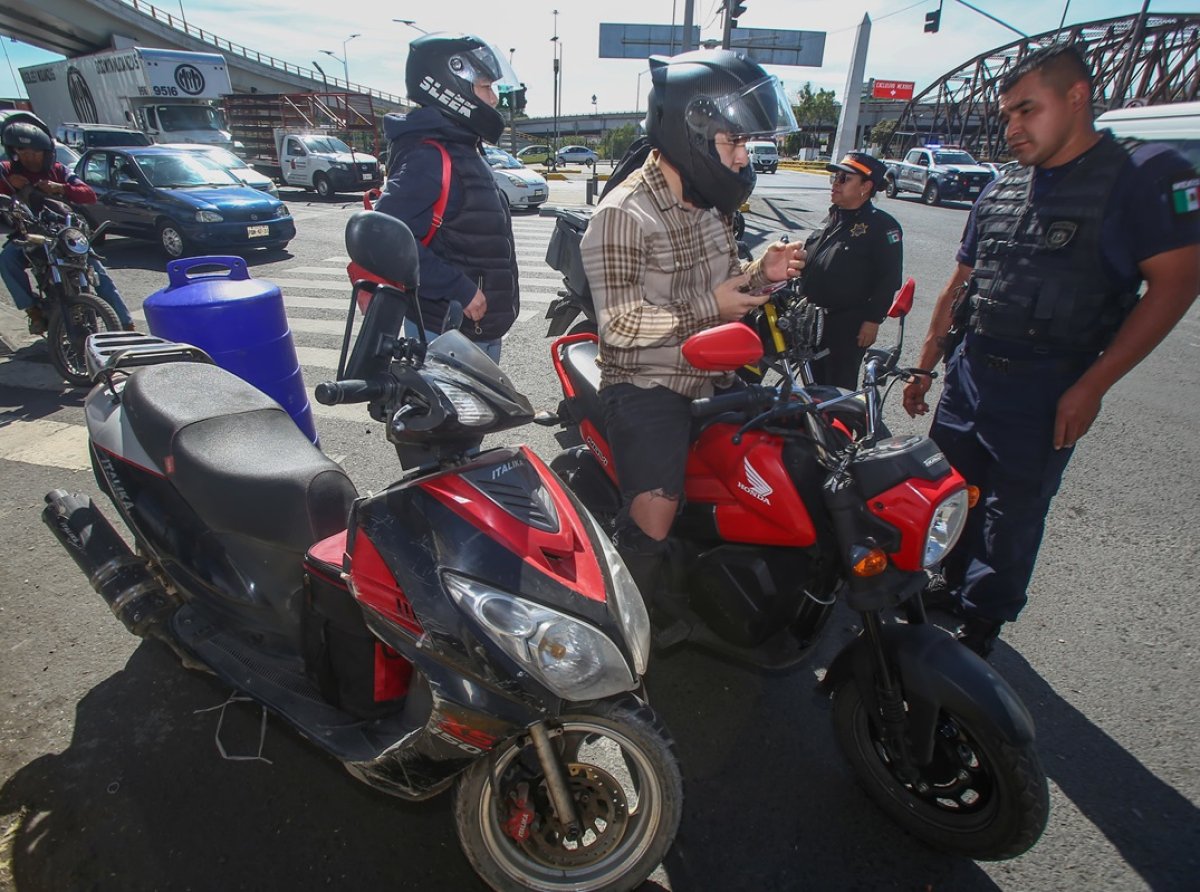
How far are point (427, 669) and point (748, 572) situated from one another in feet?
3.65

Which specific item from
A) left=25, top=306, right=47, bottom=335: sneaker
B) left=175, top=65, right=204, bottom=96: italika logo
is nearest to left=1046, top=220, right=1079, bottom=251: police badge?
left=25, top=306, right=47, bottom=335: sneaker

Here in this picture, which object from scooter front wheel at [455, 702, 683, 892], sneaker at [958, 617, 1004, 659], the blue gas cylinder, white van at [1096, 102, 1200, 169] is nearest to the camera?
scooter front wheel at [455, 702, 683, 892]

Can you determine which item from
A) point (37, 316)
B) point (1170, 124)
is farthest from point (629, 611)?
point (1170, 124)

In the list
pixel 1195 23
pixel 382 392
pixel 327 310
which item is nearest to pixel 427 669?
pixel 382 392

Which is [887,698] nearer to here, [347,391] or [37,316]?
[347,391]

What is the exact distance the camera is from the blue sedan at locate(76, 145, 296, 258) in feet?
33.4

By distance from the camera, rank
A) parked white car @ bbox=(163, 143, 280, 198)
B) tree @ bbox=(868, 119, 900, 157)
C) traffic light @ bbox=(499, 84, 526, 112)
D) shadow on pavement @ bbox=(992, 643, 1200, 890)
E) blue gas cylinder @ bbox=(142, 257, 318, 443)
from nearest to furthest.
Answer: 1. shadow on pavement @ bbox=(992, 643, 1200, 890)
2. traffic light @ bbox=(499, 84, 526, 112)
3. blue gas cylinder @ bbox=(142, 257, 318, 443)
4. parked white car @ bbox=(163, 143, 280, 198)
5. tree @ bbox=(868, 119, 900, 157)

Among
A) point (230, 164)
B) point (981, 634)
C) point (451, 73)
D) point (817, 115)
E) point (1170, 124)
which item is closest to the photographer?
point (981, 634)

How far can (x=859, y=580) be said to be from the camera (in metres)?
1.88

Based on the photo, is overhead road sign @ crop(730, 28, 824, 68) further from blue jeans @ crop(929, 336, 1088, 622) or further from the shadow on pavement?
the shadow on pavement

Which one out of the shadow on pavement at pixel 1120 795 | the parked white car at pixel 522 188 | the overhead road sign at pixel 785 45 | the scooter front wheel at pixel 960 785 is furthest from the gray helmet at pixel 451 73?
the overhead road sign at pixel 785 45

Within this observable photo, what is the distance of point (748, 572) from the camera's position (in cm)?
223

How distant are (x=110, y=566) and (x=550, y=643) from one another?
1.93m

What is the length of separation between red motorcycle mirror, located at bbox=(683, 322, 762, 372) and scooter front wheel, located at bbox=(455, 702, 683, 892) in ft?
3.03
